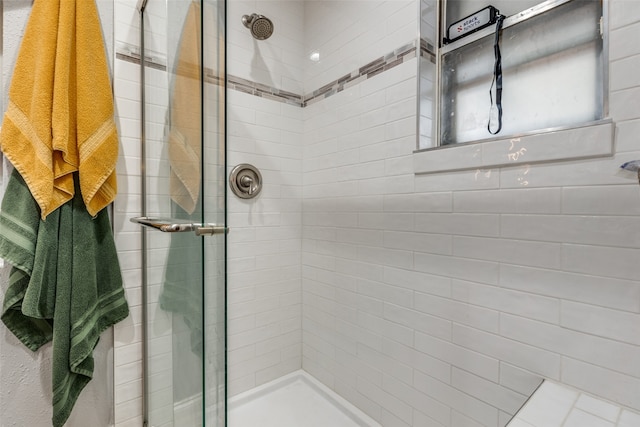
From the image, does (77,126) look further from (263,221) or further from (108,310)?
(263,221)

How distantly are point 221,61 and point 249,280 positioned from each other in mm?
1279

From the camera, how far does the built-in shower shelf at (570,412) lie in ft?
2.44

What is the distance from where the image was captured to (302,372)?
6.26ft

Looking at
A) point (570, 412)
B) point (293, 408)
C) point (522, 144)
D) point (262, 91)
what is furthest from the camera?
point (262, 91)

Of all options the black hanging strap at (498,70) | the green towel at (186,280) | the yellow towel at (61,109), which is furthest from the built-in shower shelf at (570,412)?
the yellow towel at (61,109)

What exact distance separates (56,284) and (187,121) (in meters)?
0.77

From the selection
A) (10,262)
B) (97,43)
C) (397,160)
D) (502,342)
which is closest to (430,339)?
(502,342)

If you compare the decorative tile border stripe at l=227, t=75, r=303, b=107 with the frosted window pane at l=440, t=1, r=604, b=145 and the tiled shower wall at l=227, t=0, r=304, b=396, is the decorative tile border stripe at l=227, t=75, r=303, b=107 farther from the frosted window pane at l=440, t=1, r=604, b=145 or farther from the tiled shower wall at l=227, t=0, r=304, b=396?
the frosted window pane at l=440, t=1, r=604, b=145

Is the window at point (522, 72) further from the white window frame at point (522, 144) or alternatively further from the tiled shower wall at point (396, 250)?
the tiled shower wall at point (396, 250)

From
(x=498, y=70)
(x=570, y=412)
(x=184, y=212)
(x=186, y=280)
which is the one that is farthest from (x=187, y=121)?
(x=570, y=412)

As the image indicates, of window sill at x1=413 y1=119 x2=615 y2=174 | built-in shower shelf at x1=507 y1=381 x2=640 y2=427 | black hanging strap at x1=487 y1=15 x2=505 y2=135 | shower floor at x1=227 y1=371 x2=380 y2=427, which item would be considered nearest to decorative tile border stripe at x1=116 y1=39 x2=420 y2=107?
black hanging strap at x1=487 y1=15 x2=505 y2=135

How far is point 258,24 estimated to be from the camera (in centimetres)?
154

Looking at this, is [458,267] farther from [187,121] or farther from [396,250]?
[187,121]

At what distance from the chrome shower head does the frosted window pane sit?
0.91 meters
